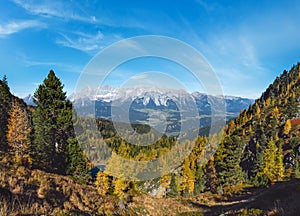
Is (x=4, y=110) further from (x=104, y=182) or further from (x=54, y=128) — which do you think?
(x=104, y=182)

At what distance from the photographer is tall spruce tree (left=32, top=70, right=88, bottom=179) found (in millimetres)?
41750

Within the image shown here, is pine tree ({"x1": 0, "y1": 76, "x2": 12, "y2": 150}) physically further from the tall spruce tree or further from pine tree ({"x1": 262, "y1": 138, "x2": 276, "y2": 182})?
pine tree ({"x1": 262, "y1": 138, "x2": 276, "y2": 182})

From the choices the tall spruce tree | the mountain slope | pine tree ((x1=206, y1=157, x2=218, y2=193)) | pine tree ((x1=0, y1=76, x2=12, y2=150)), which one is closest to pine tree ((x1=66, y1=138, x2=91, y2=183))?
the tall spruce tree

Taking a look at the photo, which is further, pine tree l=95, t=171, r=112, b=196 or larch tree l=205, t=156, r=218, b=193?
larch tree l=205, t=156, r=218, b=193

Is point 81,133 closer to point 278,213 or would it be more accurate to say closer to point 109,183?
point 109,183

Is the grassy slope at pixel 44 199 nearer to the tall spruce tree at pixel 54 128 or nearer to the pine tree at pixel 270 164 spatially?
the tall spruce tree at pixel 54 128

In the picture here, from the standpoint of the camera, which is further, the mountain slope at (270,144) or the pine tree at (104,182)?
the mountain slope at (270,144)

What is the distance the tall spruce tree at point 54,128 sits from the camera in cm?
4175

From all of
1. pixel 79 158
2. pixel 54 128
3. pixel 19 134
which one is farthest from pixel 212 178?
pixel 19 134

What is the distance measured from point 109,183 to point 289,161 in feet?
227

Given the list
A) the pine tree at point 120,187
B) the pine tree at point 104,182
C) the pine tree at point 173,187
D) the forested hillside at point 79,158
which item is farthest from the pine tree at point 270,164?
the pine tree at point 104,182

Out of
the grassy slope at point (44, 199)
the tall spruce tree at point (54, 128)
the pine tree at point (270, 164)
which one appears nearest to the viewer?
the grassy slope at point (44, 199)

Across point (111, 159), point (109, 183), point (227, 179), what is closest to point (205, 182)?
point (227, 179)

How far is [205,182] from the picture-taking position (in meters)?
75.8
